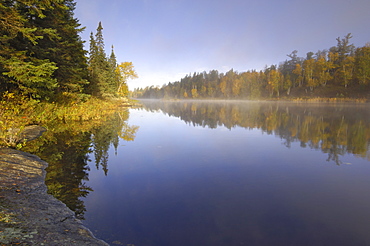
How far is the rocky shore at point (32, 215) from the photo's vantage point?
266 centimetres

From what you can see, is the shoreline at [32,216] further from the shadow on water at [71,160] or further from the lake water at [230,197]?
the lake water at [230,197]

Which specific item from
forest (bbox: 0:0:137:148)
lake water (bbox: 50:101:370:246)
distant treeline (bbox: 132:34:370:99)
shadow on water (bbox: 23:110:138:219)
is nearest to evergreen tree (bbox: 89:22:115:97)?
forest (bbox: 0:0:137:148)

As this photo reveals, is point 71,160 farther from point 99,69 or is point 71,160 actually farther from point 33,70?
point 99,69

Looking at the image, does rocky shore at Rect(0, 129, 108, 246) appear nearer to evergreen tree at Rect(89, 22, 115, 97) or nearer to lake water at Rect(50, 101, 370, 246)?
lake water at Rect(50, 101, 370, 246)

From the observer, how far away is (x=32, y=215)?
328cm

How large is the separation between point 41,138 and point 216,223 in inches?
395

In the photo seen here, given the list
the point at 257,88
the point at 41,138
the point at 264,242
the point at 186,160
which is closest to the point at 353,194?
the point at 264,242

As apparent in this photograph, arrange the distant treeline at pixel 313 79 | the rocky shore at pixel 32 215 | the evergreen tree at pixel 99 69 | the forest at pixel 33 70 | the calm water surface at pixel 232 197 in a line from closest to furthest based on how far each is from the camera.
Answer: the rocky shore at pixel 32 215, the calm water surface at pixel 232 197, the forest at pixel 33 70, the evergreen tree at pixel 99 69, the distant treeline at pixel 313 79

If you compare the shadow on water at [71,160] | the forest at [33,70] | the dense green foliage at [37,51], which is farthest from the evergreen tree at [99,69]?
the shadow on water at [71,160]

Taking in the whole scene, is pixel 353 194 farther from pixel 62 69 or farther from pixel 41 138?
pixel 62 69

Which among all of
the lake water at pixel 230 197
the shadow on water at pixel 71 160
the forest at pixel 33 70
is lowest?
the lake water at pixel 230 197

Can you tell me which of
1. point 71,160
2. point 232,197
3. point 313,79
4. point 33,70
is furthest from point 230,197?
point 313,79

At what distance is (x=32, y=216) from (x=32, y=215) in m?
0.05

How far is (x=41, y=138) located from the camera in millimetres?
9805
